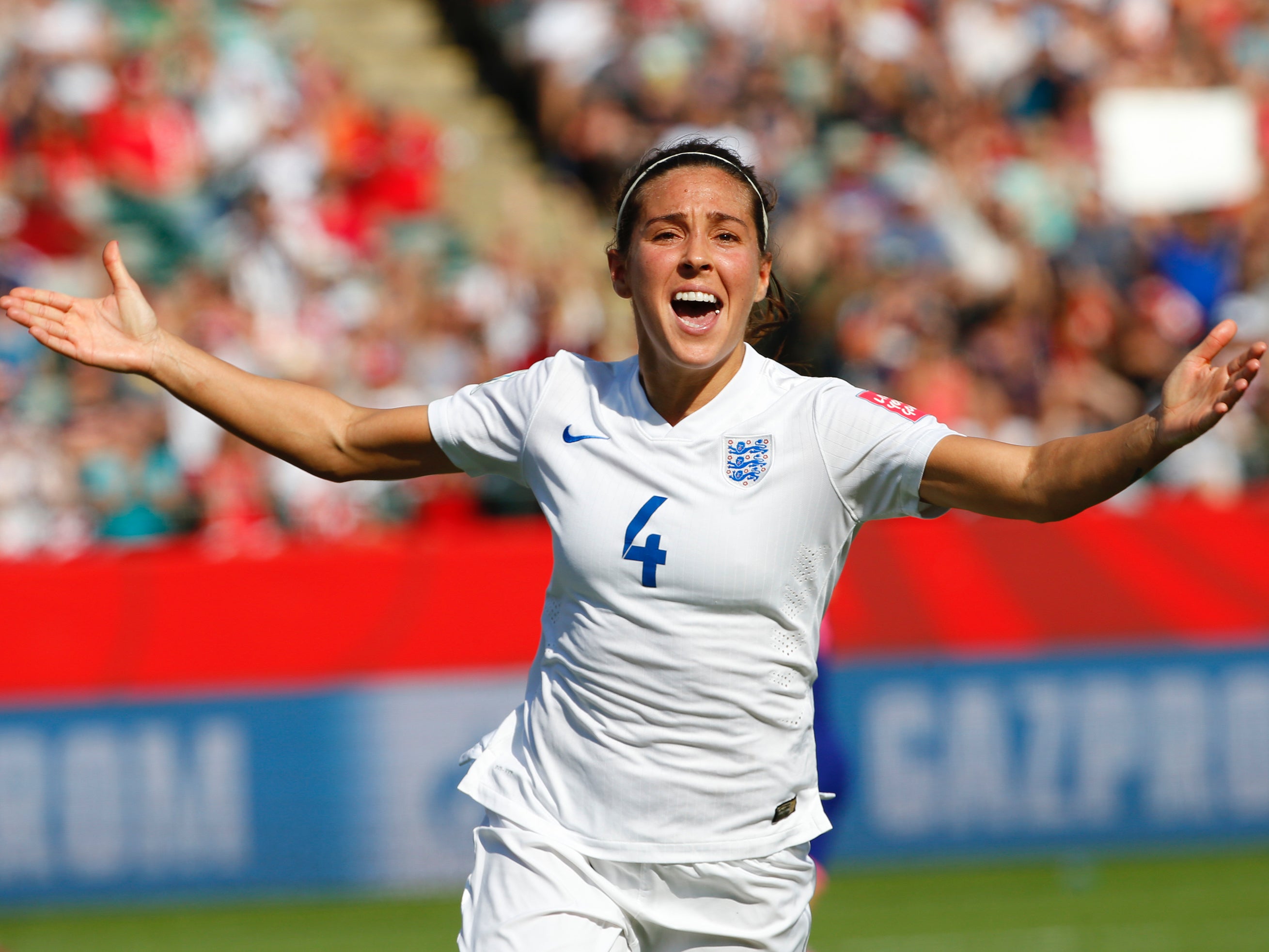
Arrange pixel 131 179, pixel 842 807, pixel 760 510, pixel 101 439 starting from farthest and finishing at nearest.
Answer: pixel 131 179, pixel 101 439, pixel 842 807, pixel 760 510

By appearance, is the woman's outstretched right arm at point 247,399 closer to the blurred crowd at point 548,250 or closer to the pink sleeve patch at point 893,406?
the pink sleeve patch at point 893,406

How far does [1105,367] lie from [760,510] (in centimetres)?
833

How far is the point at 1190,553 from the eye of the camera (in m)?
8.78

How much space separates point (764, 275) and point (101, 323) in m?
1.51

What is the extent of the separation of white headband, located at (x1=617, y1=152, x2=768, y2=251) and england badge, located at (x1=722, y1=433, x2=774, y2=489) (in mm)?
458

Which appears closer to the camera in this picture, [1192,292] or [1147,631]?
[1147,631]

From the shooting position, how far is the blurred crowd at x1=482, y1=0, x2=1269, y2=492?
10.5 m

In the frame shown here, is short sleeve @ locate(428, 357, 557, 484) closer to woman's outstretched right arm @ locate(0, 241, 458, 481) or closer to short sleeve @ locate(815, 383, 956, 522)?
woman's outstretched right arm @ locate(0, 241, 458, 481)

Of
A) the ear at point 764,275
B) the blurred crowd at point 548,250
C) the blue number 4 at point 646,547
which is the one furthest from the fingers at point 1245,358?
the blurred crowd at point 548,250

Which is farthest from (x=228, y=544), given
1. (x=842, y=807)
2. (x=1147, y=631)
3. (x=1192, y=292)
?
(x=1192, y=292)

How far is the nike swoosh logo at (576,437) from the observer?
344cm

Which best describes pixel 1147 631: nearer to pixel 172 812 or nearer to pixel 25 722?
pixel 172 812

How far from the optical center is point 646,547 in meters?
3.28

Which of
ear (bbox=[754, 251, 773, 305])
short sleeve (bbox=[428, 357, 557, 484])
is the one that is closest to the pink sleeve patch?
ear (bbox=[754, 251, 773, 305])
